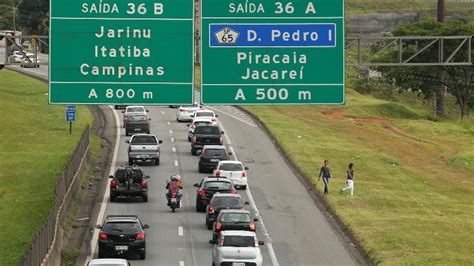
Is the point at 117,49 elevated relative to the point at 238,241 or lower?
elevated

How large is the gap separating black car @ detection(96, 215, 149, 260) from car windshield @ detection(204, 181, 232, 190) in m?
10.8

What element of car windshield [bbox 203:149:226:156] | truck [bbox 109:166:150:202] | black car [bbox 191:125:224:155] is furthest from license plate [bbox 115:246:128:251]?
black car [bbox 191:125:224:155]

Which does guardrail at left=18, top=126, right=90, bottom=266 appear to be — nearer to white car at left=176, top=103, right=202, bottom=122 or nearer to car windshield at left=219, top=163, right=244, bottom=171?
car windshield at left=219, top=163, right=244, bottom=171

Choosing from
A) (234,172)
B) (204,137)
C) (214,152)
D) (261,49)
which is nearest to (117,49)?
(261,49)

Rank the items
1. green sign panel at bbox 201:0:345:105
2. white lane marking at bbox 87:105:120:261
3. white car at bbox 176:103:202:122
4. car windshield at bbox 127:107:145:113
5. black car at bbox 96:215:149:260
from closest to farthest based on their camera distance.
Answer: green sign panel at bbox 201:0:345:105 → black car at bbox 96:215:149:260 → white lane marking at bbox 87:105:120:261 → car windshield at bbox 127:107:145:113 → white car at bbox 176:103:202:122

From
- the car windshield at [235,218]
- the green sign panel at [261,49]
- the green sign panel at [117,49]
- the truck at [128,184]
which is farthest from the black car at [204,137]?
the green sign panel at [117,49]

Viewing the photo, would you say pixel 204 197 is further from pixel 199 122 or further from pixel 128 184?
pixel 199 122

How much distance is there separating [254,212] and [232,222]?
852 centimetres

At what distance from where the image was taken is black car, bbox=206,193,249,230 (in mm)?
47750

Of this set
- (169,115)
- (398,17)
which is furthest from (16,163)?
(398,17)

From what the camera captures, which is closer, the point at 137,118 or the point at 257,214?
the point at 257,214

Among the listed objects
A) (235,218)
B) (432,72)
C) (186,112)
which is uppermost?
(432,72)

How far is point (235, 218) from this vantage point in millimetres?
44531

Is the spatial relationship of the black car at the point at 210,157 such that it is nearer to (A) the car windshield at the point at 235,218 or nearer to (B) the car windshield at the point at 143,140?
(B) the car windshield at the point at 143,140
